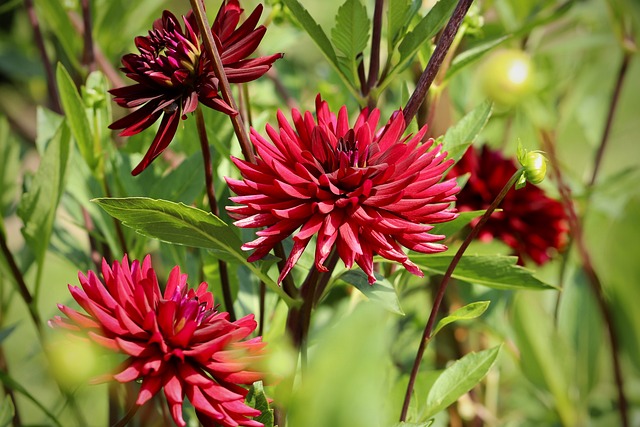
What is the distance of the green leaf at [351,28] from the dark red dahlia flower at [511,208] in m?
0.19

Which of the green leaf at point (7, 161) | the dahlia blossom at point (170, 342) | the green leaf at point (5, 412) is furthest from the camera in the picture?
the green leaf at point (7, 161)

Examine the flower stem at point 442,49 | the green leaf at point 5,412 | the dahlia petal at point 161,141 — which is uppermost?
the flower stem at point 442,49

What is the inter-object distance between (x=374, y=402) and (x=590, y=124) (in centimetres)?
67

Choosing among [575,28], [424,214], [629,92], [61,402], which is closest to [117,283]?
[424,214]

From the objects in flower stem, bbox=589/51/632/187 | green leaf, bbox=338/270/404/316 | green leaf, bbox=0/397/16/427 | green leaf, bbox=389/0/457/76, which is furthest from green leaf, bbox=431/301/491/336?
flower stem, bbox=589/51/632/187

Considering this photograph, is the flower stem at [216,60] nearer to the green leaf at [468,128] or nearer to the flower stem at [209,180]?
the flower stem at [209,180]

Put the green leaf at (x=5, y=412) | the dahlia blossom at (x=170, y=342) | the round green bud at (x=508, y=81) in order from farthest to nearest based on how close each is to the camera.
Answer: the round green bud at (x=508, y=81) → the green leaf at (x=5, y=412) → the dahlia blossom at (x=170, y=342)

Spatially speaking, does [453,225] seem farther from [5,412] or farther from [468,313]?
[5,412]

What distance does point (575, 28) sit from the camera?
0.95m

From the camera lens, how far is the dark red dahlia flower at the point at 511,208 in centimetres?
62

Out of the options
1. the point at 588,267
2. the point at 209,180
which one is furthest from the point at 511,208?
the point at 209,180

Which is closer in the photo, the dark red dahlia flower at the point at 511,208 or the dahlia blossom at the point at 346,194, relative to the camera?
the dahlia blossom at the point at 346,194

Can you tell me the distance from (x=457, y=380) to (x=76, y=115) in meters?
0.27

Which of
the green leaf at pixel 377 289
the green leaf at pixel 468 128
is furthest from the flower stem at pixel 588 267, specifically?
the green leaf at pixel 377 289
